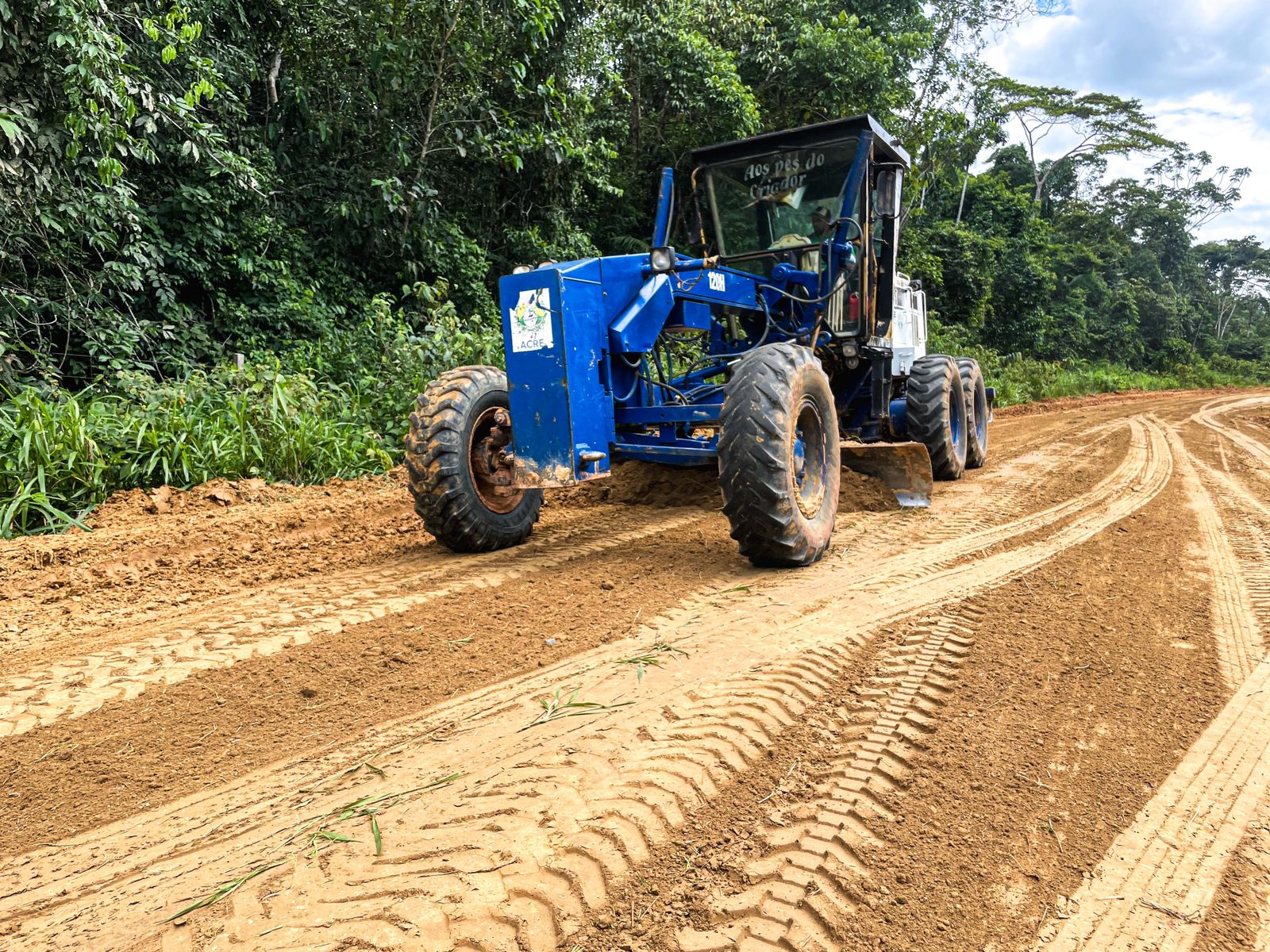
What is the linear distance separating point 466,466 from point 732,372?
197cm

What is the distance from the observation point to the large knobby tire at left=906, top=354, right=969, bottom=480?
7.53 metres

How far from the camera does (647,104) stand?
1509 centimetres

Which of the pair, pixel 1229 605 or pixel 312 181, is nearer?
pixel 1229 605

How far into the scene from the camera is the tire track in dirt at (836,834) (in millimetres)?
1785

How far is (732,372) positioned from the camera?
561cm

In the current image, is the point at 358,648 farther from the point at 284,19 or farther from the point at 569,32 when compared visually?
the point at 569,32

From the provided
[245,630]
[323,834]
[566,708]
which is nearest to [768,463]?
[566,708]

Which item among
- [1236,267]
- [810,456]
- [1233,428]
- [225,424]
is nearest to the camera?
[810,456]

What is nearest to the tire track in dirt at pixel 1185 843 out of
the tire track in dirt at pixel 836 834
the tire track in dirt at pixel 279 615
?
the tire track in dirt at pixel 836 834

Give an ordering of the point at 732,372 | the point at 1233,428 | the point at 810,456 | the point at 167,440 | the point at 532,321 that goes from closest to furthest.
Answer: the point at 532,321 < the point at 810,456 < the point at 732,372 < the point at 167,440 < the point at 1233,428

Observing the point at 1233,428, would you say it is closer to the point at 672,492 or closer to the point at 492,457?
the point at 672,492

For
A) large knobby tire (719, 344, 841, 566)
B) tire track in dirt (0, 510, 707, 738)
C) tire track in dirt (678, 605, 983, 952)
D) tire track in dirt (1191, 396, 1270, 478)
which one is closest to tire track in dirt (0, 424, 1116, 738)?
tire track in dirt (0, 510, 707, 738)

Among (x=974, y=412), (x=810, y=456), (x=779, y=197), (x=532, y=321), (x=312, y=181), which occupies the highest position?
(x=312, y=181)

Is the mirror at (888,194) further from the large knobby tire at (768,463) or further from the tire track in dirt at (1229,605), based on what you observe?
the tire track in dirt at (1229,605)
